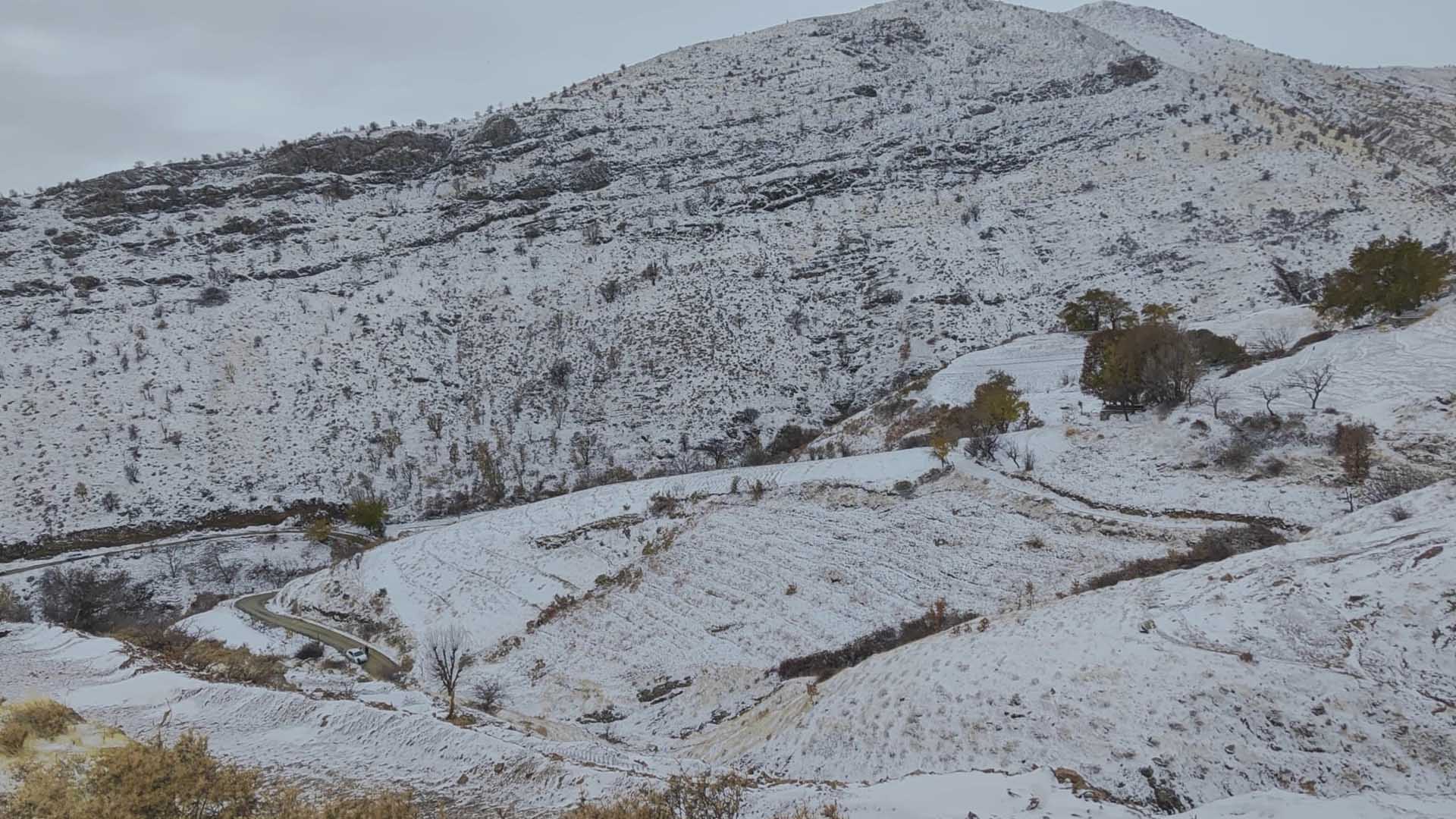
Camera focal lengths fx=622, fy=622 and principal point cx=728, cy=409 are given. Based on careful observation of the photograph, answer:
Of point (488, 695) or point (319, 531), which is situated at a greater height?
point (488, 695)

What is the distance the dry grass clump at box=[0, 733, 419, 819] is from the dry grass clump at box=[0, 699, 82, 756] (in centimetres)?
79

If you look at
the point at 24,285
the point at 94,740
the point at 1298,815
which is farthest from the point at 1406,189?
the point at 24,285

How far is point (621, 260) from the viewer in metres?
57.5

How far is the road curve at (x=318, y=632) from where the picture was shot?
2095cm

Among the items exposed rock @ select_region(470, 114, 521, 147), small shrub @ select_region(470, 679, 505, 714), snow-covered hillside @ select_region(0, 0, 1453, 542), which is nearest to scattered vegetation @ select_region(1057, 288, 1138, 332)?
snow-covered hillside @ select_region(0, 0, 1453, 542)

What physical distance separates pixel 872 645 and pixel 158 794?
12.8 m

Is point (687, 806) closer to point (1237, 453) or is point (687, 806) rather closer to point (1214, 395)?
point (1237, 453)

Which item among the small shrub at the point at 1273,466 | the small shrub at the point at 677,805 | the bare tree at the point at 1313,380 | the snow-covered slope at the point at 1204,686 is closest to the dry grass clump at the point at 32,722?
the small shrub at the point at 677,805

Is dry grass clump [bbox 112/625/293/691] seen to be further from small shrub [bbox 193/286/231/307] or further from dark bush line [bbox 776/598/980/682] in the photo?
small shrub [bbox 193/286/231/307]

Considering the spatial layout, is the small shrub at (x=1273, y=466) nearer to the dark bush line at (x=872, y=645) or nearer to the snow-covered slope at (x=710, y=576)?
the snow-covered slope at (x=710, y=576)

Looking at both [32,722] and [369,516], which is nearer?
[32,722]

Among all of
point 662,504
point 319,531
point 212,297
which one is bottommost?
point 319,531

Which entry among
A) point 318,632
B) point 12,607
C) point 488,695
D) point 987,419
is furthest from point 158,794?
point 12,607

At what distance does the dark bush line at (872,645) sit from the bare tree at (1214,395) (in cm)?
1292
